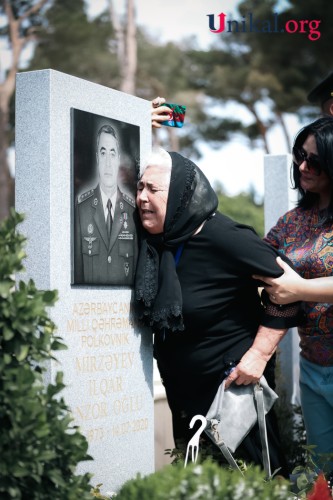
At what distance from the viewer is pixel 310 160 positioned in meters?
4.33

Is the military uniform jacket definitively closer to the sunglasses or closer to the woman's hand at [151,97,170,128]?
the woman's hand at [151,97,170,128]

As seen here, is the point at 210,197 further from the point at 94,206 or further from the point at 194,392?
the point at 194,392

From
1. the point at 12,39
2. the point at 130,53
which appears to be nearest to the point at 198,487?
the point at 12,39

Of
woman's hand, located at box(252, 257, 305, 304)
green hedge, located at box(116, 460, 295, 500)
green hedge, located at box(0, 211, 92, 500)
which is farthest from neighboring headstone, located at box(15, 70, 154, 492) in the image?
green hedge, located at box(116, 460, 295, 500)

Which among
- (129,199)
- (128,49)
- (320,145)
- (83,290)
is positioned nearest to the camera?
(83,290)

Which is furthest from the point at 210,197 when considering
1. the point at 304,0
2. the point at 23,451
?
the point at 304,0

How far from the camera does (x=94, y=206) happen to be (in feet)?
12.8

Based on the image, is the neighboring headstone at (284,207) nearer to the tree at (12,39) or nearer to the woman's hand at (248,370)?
the woman's hand at (248,370)

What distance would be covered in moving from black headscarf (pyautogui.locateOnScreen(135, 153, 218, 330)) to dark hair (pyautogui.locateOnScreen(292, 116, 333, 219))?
0.64 metres

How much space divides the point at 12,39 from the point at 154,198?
744 inches

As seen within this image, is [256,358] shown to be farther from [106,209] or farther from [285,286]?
[106,209]

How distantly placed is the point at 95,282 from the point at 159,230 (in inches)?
16.1

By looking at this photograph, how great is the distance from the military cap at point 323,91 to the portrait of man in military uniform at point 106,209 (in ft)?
8.47

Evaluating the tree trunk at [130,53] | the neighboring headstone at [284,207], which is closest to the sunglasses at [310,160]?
the neighboring headstone at [284,207]
